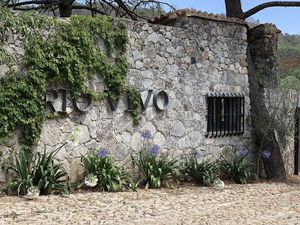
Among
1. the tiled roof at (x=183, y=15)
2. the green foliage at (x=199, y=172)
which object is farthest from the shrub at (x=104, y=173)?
the tiled roof at (x=183, y=15)

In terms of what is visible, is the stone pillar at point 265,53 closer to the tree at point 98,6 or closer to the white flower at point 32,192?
the tree at point 98,6

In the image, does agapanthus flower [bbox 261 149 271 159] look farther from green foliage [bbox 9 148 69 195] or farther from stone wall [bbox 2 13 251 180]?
green foliage [bbox 9 148 69 195]

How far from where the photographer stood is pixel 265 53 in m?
11.6

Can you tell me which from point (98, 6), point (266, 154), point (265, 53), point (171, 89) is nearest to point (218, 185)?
point (266, 154)

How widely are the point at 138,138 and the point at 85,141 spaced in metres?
1.15

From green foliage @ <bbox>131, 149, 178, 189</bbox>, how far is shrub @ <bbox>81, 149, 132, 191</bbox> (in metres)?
0.46

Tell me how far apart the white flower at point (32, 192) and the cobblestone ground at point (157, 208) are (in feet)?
0.35

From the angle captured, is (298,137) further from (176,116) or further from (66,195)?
(66,195)

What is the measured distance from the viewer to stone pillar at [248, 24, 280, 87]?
11.5 meters

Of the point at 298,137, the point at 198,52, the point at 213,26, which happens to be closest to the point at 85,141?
the point at 198,52

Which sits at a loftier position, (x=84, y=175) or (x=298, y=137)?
(x=298, y=137)

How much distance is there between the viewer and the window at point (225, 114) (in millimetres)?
9922

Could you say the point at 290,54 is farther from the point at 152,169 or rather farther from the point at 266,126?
the point at 152,169

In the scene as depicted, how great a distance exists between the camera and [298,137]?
12.6 meters
